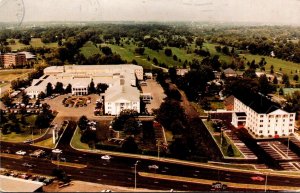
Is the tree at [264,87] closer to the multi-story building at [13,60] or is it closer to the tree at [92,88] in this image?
the tree at [92,88]

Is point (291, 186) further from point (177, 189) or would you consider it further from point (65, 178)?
point (65, 178)

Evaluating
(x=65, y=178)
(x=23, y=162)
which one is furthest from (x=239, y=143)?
(x=23, y=162)

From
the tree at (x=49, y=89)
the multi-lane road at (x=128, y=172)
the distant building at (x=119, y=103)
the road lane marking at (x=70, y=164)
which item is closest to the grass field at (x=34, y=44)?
the tree at (x=49, y=89)

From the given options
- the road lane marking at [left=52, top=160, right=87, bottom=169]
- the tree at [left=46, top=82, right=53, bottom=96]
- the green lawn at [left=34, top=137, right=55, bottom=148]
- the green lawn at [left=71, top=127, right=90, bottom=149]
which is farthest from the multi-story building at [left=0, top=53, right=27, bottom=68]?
the road lane marking at [left=52, top=160, right=87, bottom=169]

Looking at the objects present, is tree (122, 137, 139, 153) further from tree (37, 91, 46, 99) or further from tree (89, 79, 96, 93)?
tree (89, 79, 96, 93)

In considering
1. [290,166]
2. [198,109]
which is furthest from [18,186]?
[198,109]

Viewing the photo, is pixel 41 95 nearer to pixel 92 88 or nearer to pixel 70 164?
pixel 92 88
